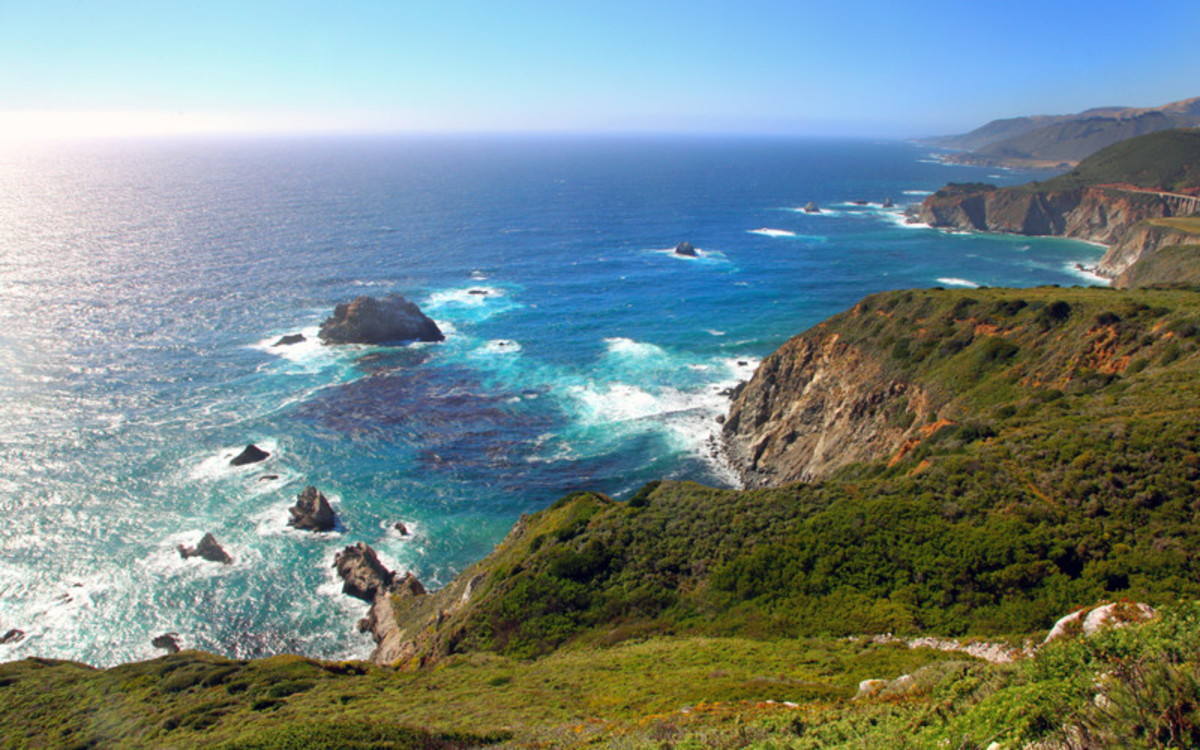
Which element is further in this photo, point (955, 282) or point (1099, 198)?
point (1099, 198)

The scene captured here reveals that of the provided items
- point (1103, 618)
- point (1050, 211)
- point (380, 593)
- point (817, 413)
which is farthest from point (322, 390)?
point (1050, 211)

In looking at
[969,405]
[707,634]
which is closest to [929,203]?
[969,405]

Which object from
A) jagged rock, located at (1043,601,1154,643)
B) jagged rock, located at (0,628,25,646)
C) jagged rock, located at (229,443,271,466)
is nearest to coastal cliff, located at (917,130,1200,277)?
jagged rock, located at (1043,601,1154,643)

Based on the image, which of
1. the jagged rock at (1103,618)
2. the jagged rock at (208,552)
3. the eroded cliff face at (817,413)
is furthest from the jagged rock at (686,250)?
the jagged rock at (1103,618)

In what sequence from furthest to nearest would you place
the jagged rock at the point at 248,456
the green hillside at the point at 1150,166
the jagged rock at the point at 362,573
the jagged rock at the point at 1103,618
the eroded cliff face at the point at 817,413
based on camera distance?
the green hillside at the point at 1150,166 < the jagged rock at the point at 248,456 < the eroded cliff face at the point at 817,413 < the jagged rock at the point at 362,573 < the jagged rock at the point at 1103,618

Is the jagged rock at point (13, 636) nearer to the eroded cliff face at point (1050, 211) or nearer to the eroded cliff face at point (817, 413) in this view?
the eroded cliff face at point (817, 413)

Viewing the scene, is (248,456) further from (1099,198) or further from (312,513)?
(1099,198)
